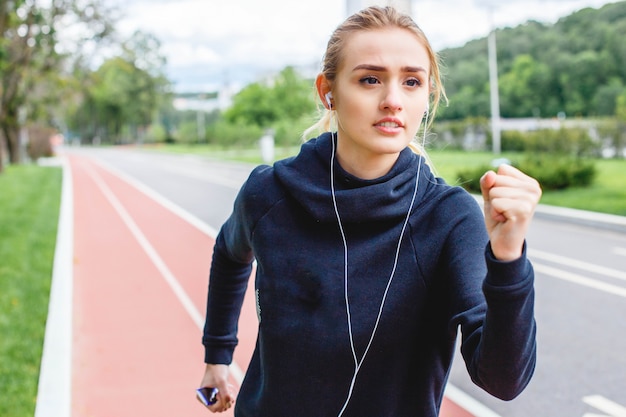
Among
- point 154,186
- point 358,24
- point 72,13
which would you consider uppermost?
point 72,13

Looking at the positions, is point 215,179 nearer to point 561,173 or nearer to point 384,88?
point 561,173

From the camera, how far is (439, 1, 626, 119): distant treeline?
1201 inches

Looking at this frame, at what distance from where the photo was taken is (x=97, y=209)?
19.2m

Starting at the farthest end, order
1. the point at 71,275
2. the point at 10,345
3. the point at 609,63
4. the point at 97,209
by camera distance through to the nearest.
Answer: the point at 609,63 < the point at 97,209 < the point at 71,275 < the point at 10,345

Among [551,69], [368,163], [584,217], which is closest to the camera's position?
[368,163]

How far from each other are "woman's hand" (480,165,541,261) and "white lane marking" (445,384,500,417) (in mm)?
3886

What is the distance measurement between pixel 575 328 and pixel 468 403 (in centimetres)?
197

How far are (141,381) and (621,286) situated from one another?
17.1 ft

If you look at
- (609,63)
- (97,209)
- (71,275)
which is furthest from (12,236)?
(609,63)

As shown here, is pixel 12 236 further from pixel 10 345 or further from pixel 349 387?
pixel 349 387

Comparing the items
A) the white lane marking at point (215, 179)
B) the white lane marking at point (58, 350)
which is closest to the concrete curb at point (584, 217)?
the white lane marking at point (58, 350)

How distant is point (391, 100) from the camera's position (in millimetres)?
1499

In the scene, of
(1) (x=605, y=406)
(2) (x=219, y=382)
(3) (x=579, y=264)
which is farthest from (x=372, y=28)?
(3) (x=579, y=264)

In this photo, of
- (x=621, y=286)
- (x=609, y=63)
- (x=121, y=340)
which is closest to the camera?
(x=121, y=340)
